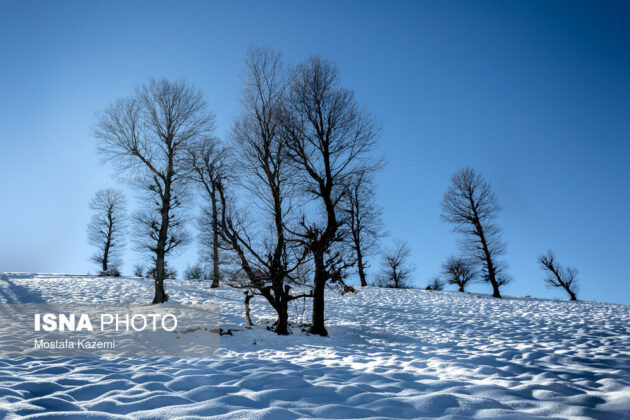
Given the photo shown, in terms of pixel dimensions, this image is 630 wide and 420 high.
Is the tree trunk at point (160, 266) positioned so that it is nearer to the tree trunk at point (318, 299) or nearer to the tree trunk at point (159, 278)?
the tree trunk at point (159, 278)

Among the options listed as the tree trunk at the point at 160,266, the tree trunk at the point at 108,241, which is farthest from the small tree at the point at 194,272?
the tree trunk at the point at 160,266

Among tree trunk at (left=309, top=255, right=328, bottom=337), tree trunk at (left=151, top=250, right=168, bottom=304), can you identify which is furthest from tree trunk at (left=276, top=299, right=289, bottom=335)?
tree trunk at (left=151, top=250, right=168, bottom=304)

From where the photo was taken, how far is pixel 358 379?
3068 millimetres

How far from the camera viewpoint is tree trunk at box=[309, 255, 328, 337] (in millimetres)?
7273

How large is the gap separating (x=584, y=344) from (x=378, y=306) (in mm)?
6846

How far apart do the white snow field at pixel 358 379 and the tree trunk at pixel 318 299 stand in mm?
Answer: 535

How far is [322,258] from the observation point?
7426 mm

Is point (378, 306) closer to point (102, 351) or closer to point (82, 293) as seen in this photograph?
point (102, 351)

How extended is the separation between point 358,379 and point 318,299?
444 centimetres

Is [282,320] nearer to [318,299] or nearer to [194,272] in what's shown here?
[318,299]

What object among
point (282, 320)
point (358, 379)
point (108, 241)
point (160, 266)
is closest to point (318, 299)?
point (282, 320)

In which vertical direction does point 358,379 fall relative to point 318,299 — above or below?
below

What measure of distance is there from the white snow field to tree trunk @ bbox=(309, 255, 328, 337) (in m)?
0.54

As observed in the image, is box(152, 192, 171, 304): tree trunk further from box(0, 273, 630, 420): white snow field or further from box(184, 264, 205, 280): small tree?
box(184, 264, 205, 280): small tree
